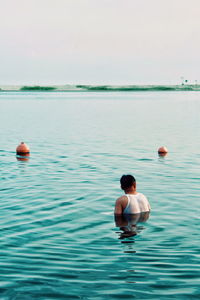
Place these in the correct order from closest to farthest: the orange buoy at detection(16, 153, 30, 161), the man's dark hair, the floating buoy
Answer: the man's dark hair, the orange buoy at detection(16, 153, 30, 161), the floating buoy

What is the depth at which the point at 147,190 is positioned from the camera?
745 inches

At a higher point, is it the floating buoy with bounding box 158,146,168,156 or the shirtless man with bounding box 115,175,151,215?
the floating buoy with bounding box 158,146,168,156

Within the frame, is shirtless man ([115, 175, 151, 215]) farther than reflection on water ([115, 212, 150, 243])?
Yes

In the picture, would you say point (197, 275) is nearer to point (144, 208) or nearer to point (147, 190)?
point (144, 208)

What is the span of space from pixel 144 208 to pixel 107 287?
17.3ft

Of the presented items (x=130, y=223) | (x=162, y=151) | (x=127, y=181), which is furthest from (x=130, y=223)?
(x=162, y=151)

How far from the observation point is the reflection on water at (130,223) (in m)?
13.0

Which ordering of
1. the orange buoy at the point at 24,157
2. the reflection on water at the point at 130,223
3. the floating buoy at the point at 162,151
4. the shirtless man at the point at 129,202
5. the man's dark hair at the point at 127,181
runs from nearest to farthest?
1. the reflection on water at the point at 130,223
2. the man's dark hair at the point at 127,181
3. the shirtless man at the point at 129,202
4. the orange buoy at the point at 24,157
5. the floating buoy at the point at 162,151

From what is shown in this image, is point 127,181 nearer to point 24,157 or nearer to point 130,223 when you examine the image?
point 130,223

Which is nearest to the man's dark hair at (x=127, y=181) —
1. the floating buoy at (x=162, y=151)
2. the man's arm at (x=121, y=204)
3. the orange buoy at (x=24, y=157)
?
the man's arm at (x=121, y=204)

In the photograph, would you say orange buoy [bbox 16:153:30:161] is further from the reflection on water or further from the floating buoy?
the reflection on water

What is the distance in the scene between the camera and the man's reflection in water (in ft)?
42.7

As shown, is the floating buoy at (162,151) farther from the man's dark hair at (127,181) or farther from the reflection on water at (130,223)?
the man's dark hair at (127,181)

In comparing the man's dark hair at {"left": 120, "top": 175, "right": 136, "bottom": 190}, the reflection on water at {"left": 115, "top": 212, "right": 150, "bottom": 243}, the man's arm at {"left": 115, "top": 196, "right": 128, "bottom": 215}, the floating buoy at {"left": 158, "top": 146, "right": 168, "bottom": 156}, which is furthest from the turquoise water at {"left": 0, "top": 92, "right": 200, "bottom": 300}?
the floating buoy at {"left": 158, "top": 146, "right": 168, "bottom": 156}
